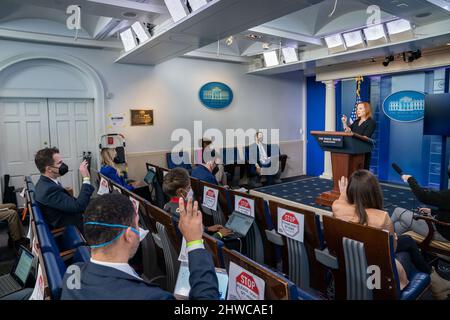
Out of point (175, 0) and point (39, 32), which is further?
point (39, 32)

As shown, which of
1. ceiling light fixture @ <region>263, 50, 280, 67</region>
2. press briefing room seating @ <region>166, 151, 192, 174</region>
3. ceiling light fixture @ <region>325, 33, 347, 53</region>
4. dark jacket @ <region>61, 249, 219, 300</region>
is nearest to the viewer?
dark jacket @ <region>61, 249, 219, 300</region>

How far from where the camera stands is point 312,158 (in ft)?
29.3

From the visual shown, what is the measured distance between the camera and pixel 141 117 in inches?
251

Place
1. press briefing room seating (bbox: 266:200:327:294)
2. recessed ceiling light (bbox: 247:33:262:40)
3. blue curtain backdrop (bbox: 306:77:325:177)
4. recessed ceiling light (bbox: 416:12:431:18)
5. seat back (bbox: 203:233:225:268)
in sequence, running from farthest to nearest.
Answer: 1. blue curtain backdrop (bbox: 306:77:325:177)
2. recessed ceiling light (bbox: 247:33:262:40)
3. recessed ceiling light (bbox: 416:12:431:18)
4. press briefing room seating (bbox: 266:200:327:294)
5. seat back (bbox: 203:233:225:268)

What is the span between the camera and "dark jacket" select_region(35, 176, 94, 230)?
8.80 ft

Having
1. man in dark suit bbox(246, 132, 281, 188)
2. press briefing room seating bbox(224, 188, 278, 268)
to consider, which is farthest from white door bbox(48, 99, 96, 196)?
press briefing room seating bbox(224, 188, 278, 268)

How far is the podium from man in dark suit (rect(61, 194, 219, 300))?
3.58 m

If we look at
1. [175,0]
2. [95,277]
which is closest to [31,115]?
[175,0]

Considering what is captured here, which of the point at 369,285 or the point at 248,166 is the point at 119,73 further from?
the point at 369,285

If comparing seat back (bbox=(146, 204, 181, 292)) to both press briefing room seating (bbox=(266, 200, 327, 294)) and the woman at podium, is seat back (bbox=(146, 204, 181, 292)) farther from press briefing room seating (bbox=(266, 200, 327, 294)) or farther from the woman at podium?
the woman at podium

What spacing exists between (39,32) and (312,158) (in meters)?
6.89

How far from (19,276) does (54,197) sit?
77 cm

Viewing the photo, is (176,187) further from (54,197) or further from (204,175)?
(204,175)

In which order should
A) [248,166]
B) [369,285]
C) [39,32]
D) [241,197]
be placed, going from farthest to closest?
[248,166] → [39,32] → [241,197] → [369,285]
